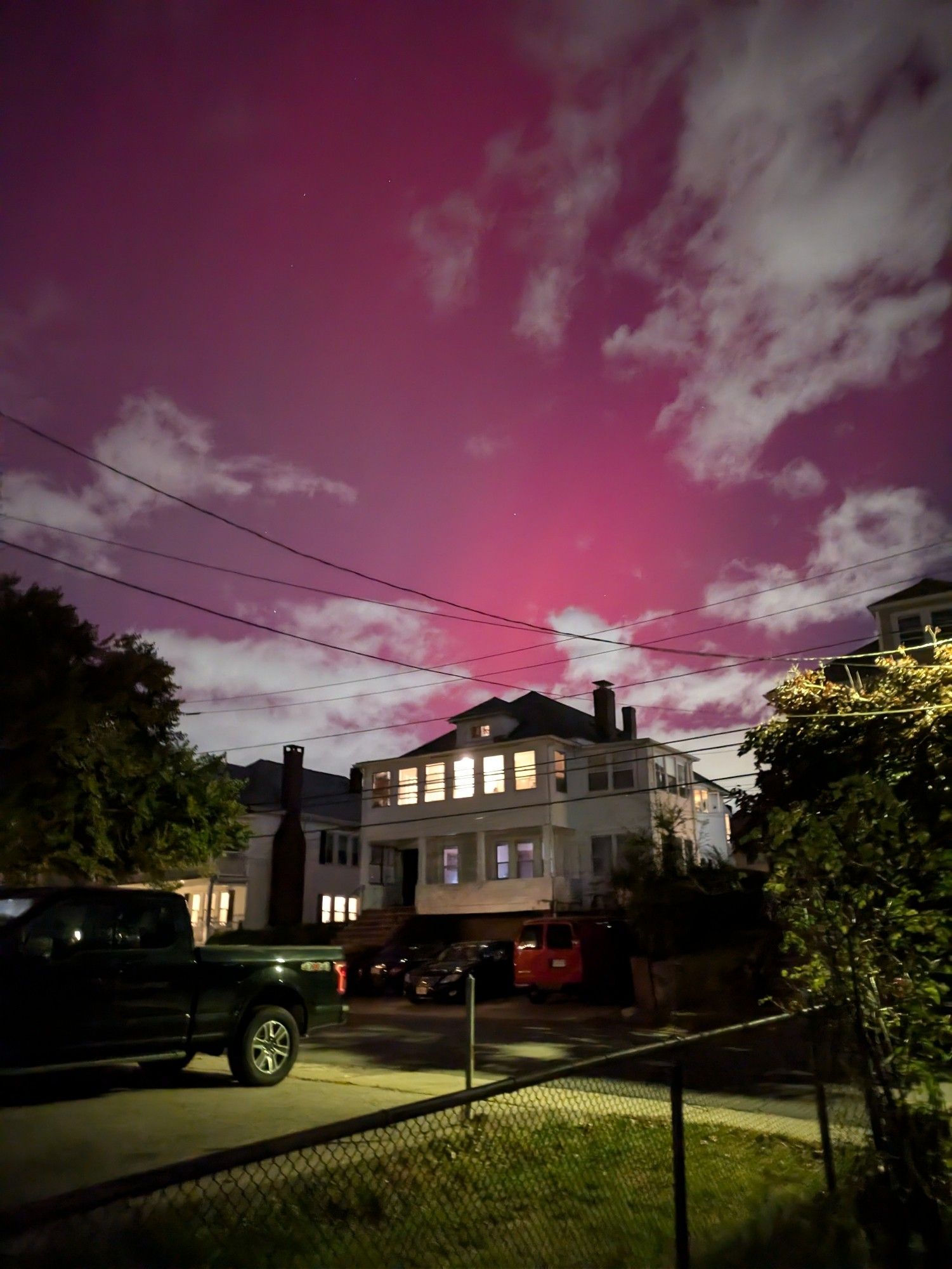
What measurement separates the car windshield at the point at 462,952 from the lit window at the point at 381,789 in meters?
13.1

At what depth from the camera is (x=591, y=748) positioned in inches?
1430

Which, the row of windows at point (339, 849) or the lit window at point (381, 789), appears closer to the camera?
the lit window at point (381, 789)

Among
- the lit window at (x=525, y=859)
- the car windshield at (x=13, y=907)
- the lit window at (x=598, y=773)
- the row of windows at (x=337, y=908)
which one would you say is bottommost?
the car windshield at (x=13, y=907)

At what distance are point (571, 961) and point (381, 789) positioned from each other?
18.1 meters

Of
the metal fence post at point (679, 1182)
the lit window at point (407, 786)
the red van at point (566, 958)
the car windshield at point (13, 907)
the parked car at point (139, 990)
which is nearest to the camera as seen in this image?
the metal fence post at point (679, 1182)

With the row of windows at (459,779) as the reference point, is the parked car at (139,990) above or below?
below

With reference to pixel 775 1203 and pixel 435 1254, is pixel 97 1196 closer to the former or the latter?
pixel 435 1254

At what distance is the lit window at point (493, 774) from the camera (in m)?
37.3

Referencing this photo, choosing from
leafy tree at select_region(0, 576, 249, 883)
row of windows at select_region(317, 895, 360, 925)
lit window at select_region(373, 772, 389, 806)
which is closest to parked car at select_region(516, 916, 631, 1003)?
leafy tree at select_region(0, 576, 249, 883)

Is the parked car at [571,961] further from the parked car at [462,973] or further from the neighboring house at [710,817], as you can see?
the neighboring house at [710,817]

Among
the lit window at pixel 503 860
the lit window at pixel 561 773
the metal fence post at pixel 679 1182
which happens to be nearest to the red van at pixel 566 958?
the lit window at pixel 503 860

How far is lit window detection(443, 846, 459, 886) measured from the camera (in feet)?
124

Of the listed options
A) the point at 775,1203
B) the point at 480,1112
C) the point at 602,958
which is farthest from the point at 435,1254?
the point at 602,958

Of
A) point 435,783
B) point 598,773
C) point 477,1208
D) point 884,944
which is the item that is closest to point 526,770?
point 598,773
